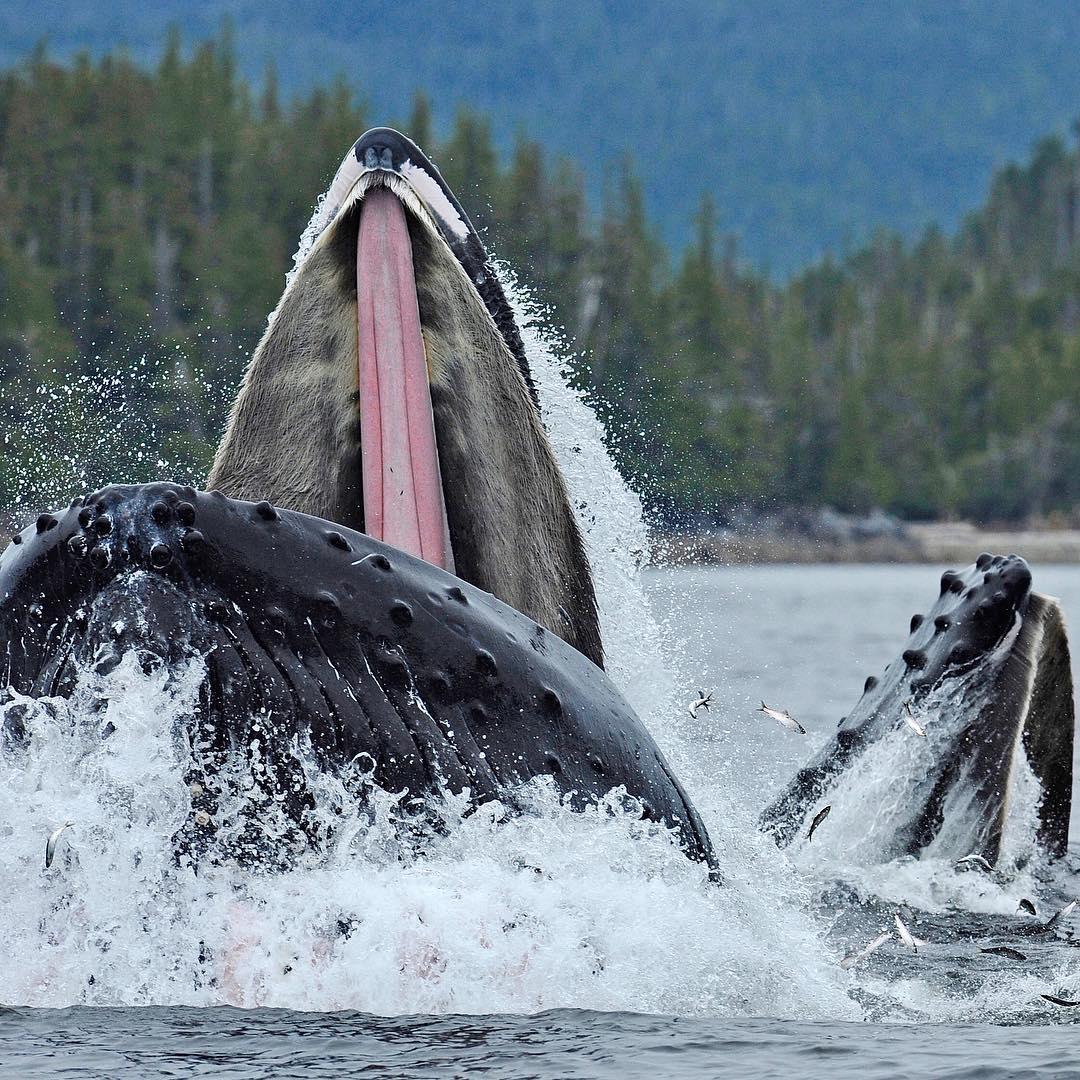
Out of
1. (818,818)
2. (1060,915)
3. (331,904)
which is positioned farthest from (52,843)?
(1060,915)

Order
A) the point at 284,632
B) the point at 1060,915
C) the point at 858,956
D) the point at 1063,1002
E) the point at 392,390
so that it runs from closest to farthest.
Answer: the point at 284,632
the point at 392,390
the point at 1063,1002
the point at 858,956
the point at 1060,915

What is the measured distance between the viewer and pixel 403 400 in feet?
13.9

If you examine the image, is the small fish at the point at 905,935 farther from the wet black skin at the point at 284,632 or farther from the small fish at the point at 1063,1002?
the wet black skin at the point at 284,632

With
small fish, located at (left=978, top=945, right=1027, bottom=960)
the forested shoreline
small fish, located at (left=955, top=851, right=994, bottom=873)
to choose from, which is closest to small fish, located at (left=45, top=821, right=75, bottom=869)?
small fish, located at (left=955, top=851, right=994, bottom=873)

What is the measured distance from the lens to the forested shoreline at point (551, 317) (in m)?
49.6

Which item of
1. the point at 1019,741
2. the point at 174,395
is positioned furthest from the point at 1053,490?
the point at 1019,741

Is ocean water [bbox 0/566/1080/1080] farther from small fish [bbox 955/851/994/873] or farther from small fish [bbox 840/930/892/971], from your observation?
small fish [bbox 955/851/994/873]

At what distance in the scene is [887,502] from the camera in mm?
89000

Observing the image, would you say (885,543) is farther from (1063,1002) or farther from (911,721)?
(1063,1002)

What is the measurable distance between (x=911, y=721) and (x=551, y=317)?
49895 mm

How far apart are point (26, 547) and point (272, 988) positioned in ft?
3.69

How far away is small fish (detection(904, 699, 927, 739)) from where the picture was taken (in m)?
5.56

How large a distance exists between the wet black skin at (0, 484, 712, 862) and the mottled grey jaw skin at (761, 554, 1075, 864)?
7.49 feet

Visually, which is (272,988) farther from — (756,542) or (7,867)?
(756,542)
